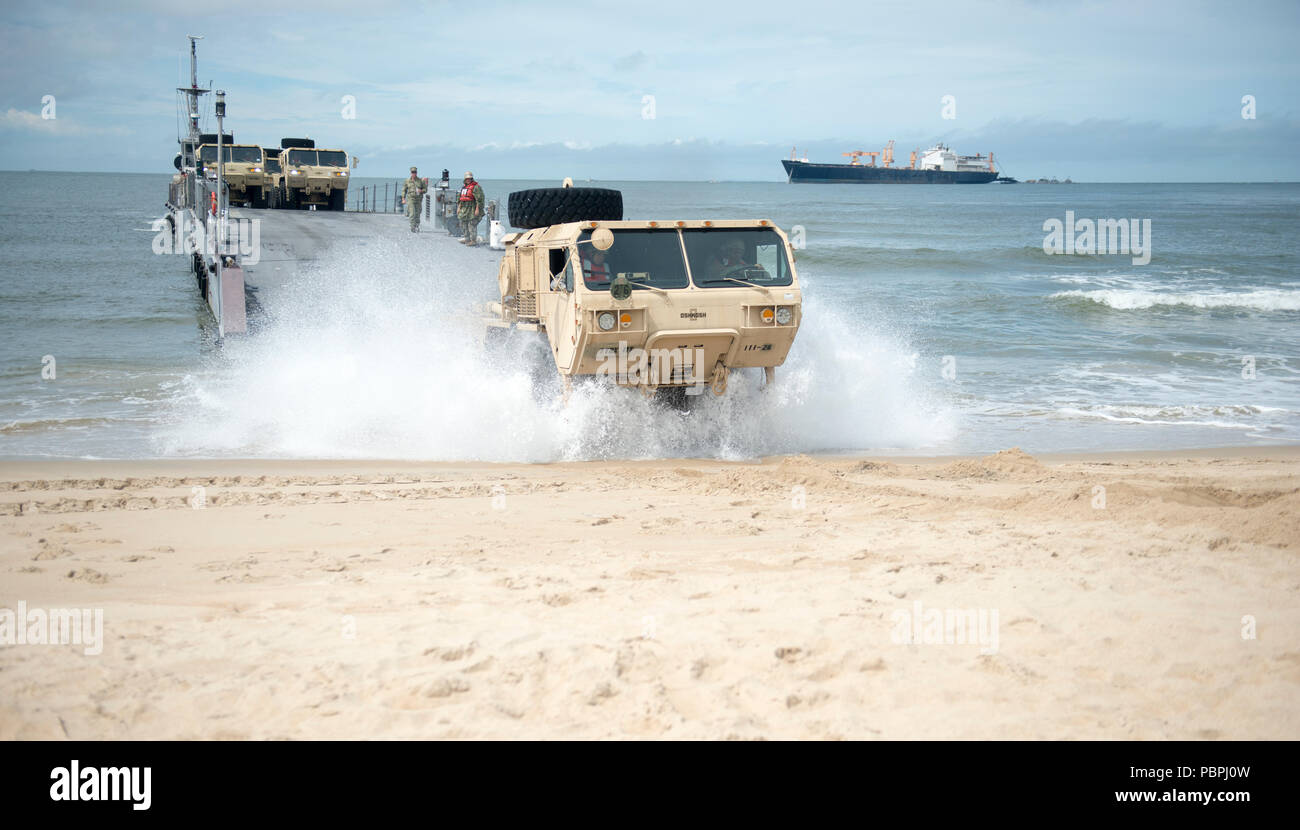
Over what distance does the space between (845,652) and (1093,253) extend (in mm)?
40755

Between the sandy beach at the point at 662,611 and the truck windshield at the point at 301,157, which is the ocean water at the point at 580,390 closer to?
the sandy beach at the point at 662,611

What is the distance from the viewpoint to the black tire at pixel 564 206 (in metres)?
11.2

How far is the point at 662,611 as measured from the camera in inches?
192

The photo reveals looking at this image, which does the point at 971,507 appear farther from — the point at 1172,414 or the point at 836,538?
the point at 1172,414

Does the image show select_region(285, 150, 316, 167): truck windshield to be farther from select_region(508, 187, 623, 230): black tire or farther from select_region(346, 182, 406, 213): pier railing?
select_region(508, 187, 623, 230): black tire

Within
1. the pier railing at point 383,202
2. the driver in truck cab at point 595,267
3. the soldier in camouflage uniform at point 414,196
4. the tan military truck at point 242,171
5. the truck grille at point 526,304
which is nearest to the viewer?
the driver in truck cab at point 595,267

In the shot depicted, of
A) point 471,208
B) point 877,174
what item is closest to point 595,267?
point 471,208

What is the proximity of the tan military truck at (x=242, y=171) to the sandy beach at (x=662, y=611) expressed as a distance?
94.2 feet

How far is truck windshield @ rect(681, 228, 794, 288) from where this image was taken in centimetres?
980

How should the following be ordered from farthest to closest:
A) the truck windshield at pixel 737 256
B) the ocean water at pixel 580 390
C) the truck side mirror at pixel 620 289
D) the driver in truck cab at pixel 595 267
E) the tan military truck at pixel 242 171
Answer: the tan military truck at pixel 242 171 → the ocean water at pixel 580 390 → the truck windshield at pixel 737 256 → the driver in truck cab at pixel 595 267 → the truck side mirror at pixel 620 289

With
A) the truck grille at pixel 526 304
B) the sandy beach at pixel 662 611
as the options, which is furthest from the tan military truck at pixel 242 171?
the sandy beach at pixel 662 611

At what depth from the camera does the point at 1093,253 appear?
40.7 metres

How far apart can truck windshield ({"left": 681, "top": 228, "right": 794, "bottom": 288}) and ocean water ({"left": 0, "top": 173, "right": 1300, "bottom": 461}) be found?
3.77 feet
